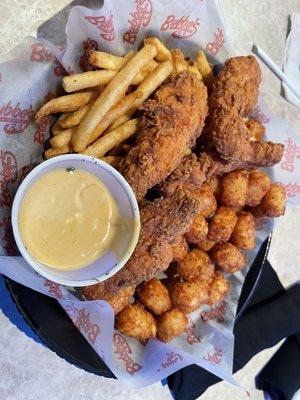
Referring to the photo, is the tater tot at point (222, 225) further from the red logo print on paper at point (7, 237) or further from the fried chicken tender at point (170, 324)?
the red logo print on paper at point (7, 237)

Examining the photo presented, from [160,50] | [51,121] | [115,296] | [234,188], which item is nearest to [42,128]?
[51,121]

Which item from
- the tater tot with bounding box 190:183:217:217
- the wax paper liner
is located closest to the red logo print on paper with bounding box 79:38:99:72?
the wax paper liner

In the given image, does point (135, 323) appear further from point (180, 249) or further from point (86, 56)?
point (86, 56)

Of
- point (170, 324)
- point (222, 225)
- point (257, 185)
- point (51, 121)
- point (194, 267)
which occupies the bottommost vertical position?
point (170, 324)

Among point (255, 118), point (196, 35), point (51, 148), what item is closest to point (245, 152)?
point (255, 118)

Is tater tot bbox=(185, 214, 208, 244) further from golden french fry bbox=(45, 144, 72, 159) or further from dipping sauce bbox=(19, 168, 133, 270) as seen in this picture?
golden french fry bbox=(45, 144, 72, 159)

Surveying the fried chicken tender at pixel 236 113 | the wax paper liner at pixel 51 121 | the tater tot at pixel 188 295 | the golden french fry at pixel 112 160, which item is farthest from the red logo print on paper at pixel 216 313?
the golden french fry at pixel 112 160
